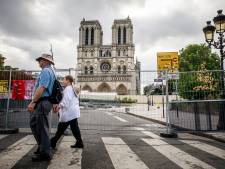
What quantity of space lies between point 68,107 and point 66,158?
1.35 metres

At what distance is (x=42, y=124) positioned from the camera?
4586 millimetres

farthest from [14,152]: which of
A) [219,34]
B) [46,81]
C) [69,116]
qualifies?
[219,34]

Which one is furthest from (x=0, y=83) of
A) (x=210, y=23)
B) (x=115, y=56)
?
(x=115, y=56)

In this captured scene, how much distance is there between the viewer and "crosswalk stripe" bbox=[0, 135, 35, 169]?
13.9 ft

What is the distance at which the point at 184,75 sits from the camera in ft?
28.1

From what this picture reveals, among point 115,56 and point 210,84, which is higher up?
point 115,56

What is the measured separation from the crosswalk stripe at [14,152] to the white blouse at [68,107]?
0.95 m

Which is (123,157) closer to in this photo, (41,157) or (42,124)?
(41,157)

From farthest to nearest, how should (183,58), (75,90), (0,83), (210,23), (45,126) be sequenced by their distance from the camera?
1. (183,58)
2. (210,23)
3. (0,83)
4. (75,90)
5. (45,126)

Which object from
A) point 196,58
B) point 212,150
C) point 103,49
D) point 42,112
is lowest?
point 212,150

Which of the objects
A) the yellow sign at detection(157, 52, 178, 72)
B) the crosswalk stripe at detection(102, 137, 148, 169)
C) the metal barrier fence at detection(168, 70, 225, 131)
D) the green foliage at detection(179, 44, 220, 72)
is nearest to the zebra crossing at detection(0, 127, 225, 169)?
the crosswalk stripe at detection(102, 137, 148, 169)

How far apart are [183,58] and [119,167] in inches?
2031

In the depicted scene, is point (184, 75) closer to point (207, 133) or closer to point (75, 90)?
point (207, 133)

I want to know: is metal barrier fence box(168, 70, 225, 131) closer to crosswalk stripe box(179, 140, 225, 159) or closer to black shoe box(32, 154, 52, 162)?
crosswalk stripe box(179, 140, 225, 159)
